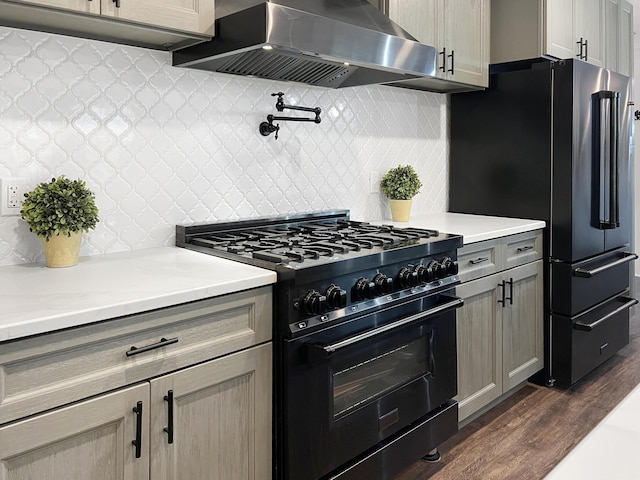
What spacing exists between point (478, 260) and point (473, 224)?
380 millimetres

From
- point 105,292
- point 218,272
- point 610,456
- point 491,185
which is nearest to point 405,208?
point 491,185

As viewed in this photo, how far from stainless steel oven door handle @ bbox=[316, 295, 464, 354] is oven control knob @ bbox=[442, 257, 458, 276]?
4.1 inches

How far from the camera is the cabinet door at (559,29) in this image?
119 inches

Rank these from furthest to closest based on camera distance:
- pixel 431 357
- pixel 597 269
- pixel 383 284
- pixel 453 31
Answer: pixel 597 269 < pixel 453 31 < pixel 431 357 < pixel 383 284

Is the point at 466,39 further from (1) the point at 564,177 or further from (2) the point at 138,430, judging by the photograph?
(2) the point at 138,430

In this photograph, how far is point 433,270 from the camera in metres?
2.12

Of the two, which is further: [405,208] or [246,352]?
[405,208]

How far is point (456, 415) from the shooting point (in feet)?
7.73

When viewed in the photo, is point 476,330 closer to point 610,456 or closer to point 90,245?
point 90,245

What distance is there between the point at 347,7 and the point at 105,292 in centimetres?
141

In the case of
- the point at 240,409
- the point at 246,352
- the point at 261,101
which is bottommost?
the point at 240,409

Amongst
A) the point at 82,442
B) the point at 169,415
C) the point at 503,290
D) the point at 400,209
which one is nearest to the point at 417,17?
the point at 400,209

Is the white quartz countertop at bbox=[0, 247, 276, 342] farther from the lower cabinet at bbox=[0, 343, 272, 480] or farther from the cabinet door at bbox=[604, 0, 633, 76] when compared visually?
the cabinet door at bbox=[604, 0, 633, 76]

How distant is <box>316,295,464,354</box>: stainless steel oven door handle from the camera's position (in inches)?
66.5
